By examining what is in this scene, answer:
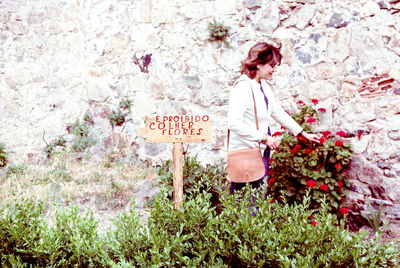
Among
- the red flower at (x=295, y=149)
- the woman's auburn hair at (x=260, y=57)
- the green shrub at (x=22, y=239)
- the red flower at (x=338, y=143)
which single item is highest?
the woman's auburn hair at (x=260, y=57)

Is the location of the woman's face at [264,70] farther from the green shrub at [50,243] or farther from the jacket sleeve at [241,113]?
the green shrub at [50,243]

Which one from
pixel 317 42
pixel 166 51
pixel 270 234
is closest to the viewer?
pixel 270 234

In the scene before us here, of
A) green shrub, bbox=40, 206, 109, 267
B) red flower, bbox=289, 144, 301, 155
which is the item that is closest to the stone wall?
red flower, bbox=289, 144, 301, 155

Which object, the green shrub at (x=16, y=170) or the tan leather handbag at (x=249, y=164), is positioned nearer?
the tan leather handbag at (x=249, y=164)

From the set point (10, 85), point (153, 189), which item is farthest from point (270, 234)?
point (10, 85)

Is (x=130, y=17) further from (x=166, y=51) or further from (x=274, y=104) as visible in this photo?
(x=274, y=104)

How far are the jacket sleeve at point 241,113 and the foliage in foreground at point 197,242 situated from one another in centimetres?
58

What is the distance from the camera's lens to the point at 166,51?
4.98 metres

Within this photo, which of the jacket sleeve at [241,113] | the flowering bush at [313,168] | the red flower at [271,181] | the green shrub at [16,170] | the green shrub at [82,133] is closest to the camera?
the jacket sleeve at [241,113]

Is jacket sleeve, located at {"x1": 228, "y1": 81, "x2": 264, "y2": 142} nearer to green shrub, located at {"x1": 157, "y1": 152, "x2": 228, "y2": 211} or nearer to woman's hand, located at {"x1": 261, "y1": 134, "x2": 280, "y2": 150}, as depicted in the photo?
woman's hand, located at {"x1": 261, "y1": 134, "x2": 280, "y2": 150}

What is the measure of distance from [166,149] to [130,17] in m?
1.93

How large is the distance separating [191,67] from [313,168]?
2083 millimetres

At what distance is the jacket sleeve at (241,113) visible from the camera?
2605 mm

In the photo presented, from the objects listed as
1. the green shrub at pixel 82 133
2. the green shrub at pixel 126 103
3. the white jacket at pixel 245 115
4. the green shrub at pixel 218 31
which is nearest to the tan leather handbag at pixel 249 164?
the white jacket at pixel 245 115
